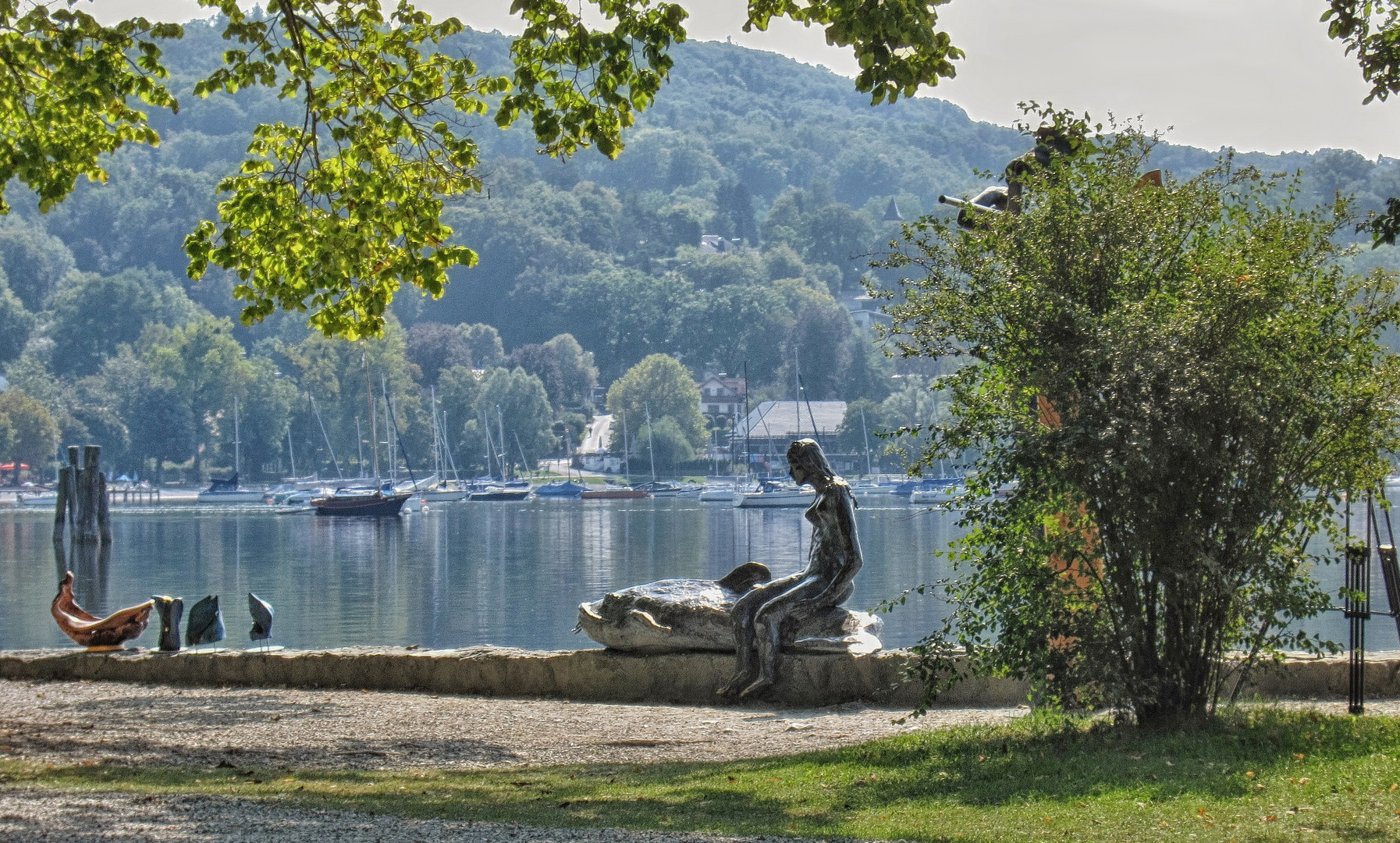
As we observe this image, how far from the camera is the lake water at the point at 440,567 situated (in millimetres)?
30625

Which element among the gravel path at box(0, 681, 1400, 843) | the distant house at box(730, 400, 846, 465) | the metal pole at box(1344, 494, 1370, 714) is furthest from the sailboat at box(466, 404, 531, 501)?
the metal pole at box(1344, 494, 1370, 714)

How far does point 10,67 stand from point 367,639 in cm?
1894

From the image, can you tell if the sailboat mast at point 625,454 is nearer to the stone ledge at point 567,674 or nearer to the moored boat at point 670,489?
the moored boat at point 670,489

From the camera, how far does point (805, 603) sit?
10.9m

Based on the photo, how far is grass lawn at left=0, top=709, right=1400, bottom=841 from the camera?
6.37 metres

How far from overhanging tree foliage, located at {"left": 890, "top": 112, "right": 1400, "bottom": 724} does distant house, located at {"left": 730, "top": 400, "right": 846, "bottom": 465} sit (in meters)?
109

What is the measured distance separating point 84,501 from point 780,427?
72309mm

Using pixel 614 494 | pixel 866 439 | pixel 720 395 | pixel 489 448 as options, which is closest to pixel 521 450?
pixel 489 448

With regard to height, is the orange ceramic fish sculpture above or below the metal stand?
below

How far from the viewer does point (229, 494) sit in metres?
115

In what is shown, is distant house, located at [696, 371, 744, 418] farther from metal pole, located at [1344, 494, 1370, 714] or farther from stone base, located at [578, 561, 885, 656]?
metal pole, located at [1344, 494, 1370, 714]

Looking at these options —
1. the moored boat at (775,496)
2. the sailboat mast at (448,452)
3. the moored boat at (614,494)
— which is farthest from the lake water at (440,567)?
the sailboat mast at (448,452)

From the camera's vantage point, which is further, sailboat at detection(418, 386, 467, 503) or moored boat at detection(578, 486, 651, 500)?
sailboat at detection(418, 386, 467, 503)

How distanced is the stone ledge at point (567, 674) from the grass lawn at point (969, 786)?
5.16ft
